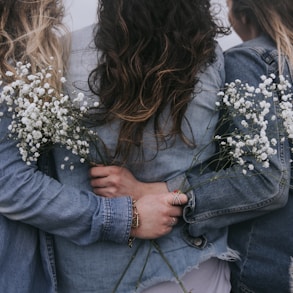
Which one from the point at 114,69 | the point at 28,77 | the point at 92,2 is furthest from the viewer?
the point at 92,2

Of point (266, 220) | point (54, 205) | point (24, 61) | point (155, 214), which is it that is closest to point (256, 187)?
point (266, 220)

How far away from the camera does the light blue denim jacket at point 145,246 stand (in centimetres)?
188

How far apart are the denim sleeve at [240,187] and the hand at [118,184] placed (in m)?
0.07

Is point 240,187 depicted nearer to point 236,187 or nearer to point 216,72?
point 236,187

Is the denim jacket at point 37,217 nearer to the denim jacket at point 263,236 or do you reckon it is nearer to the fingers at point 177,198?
the fingers at point 177,198

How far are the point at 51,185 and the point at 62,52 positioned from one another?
431 millimetres

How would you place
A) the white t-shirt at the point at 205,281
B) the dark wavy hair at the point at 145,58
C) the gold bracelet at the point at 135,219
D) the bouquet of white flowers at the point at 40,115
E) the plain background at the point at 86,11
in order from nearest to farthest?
the bouquet of white flowers at the point at 40,115 → the dark wavy hair at the point at 145,58 → the gold bracelet at the point at 135,219 → the white t-shirt at the point at 205,281 → the plain background at the point at 86,11

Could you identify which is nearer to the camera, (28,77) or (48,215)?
(28,77)

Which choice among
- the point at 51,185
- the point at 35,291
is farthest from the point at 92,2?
the point at 35,291

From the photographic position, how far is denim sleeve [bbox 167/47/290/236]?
1.85 metres

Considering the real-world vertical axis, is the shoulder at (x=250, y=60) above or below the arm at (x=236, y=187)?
above

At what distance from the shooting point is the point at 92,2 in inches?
84.0

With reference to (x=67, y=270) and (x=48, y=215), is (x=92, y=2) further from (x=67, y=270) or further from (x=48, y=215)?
(x=67, y=270)

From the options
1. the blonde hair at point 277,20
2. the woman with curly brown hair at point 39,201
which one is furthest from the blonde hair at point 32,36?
the blonde hair at point 277,20
